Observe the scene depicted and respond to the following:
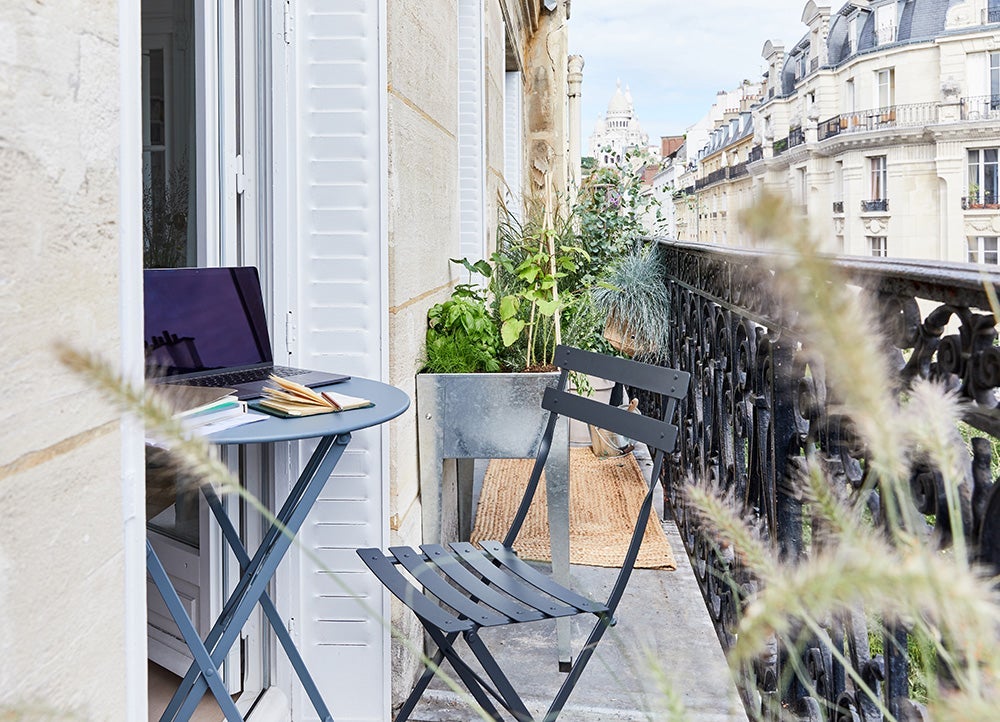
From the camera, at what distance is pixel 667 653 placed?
2799 mm

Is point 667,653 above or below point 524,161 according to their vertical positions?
below

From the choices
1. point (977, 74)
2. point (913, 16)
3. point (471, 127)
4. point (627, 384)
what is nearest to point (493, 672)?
point (627, 384)

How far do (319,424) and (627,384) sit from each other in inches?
42.4

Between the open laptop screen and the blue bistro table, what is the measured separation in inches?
10.1

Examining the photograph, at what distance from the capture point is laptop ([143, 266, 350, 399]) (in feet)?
5.86

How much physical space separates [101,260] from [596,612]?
134 cm

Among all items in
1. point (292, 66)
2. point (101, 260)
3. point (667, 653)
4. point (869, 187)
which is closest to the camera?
point (101, 260)

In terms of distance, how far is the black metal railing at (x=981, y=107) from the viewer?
1779 inches

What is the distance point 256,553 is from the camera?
1.72 meters

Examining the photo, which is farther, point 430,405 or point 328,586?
point 430,405

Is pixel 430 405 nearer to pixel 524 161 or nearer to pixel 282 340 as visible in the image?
pixel 282 340

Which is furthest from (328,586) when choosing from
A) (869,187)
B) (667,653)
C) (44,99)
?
(869,187)

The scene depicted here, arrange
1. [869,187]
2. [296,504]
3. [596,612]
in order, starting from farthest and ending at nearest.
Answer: [869,187] → [596,612] → [296,504]

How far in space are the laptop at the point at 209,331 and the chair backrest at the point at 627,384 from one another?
0.71 metres
